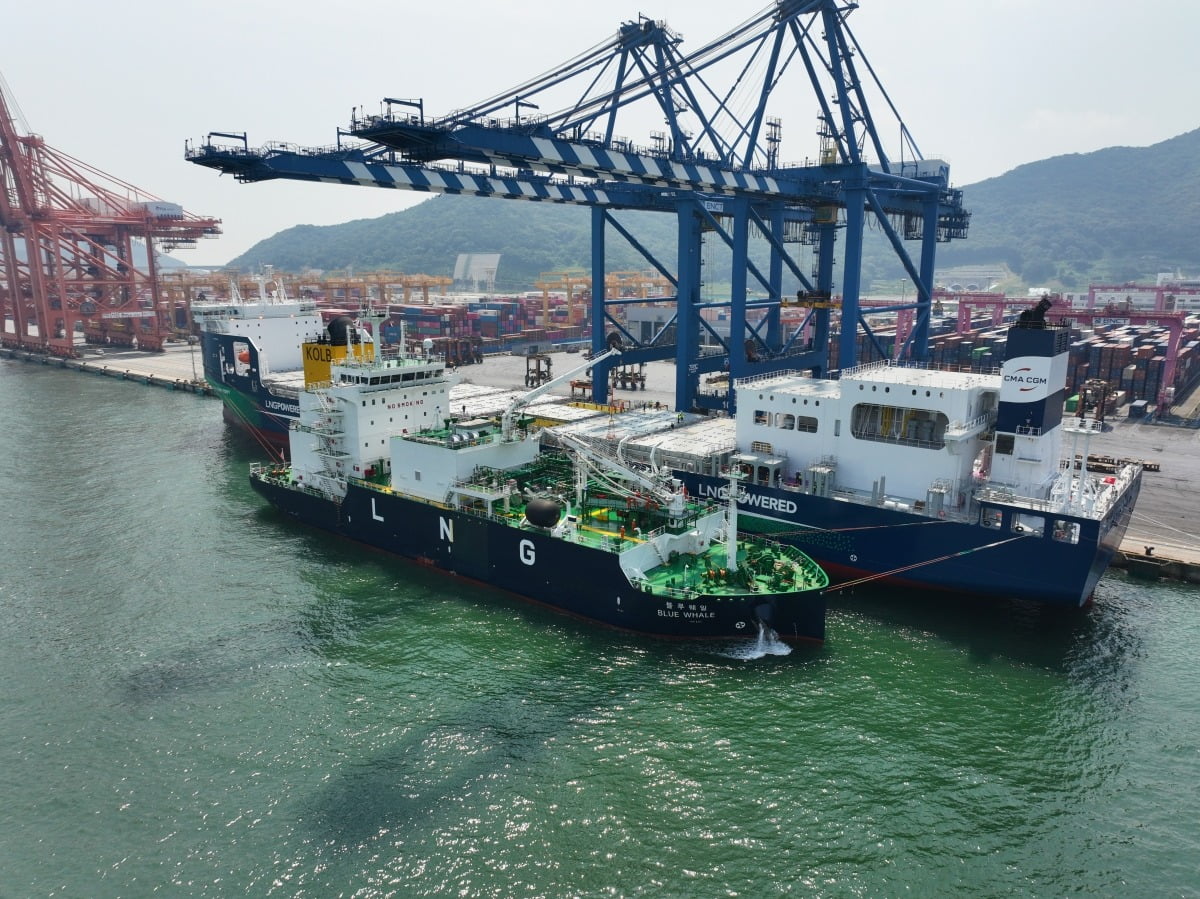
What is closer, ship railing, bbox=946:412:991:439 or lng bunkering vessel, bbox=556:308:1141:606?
lng bunkering vessel, bbox=556:308:1141:606

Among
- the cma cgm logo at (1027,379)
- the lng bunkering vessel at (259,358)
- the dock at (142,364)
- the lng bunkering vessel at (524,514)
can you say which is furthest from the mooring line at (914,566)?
the dock at (142,364)

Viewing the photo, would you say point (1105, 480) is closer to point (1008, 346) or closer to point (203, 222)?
point (1008, 346)

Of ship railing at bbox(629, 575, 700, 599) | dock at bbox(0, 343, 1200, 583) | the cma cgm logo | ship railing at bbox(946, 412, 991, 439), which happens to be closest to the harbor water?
ship railing at bbox(629, 575, 700, 599)

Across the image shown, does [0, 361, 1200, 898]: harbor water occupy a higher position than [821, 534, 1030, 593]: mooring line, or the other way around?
[821, 534, 1030, 593]: mooring line

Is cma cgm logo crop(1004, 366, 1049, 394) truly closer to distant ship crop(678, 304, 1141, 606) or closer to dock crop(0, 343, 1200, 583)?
distant ship crop(678, 304, 1141, 606)

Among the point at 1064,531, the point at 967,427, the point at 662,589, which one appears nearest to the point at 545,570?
the point at 662,589

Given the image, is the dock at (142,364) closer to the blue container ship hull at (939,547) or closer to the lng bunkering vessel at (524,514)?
the lng bunkering vessel at (524,514)
